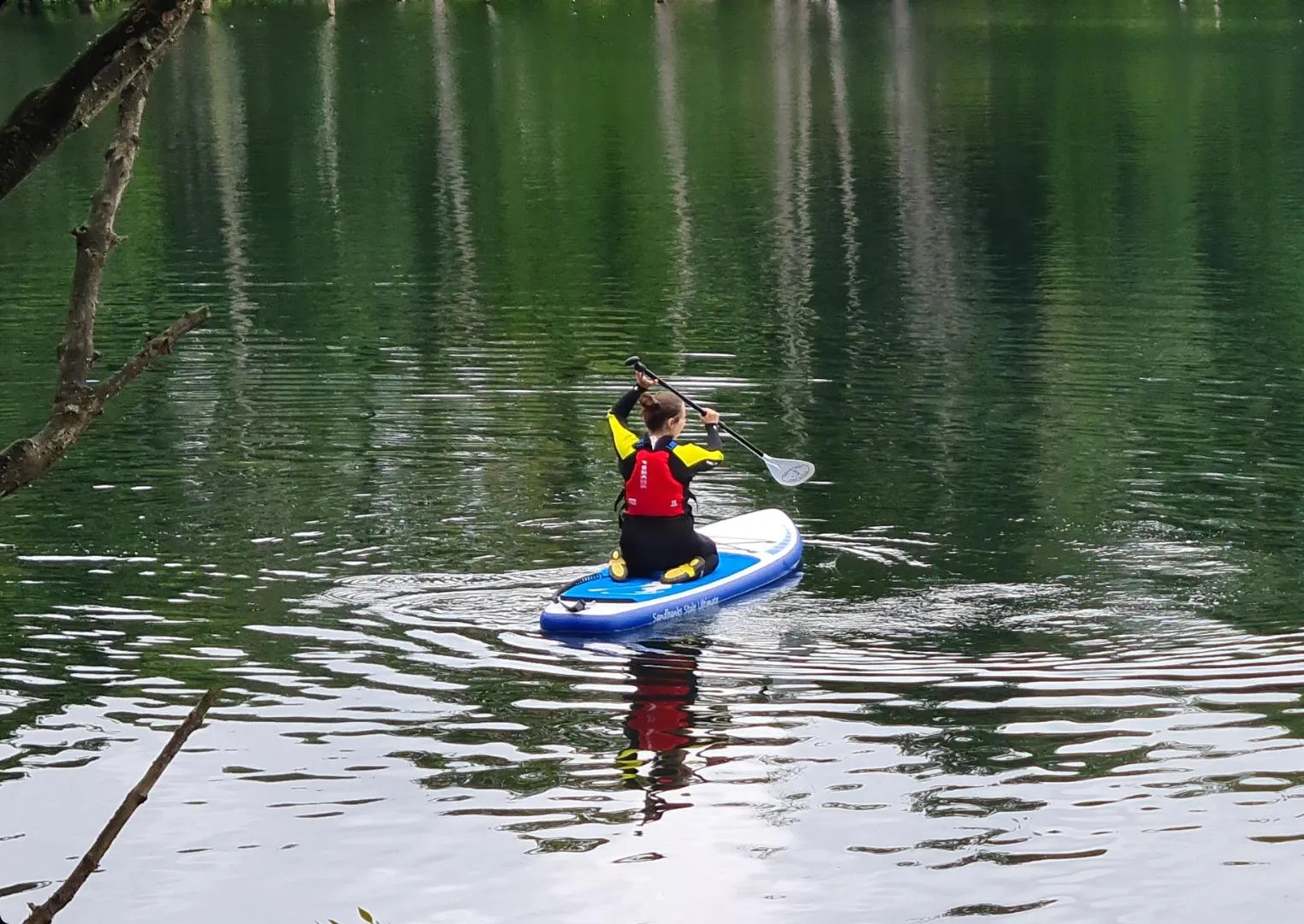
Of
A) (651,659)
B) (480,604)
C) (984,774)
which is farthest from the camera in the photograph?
(480,604)

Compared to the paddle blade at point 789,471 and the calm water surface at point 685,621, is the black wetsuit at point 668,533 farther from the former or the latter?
the paddle blade at point 789,471

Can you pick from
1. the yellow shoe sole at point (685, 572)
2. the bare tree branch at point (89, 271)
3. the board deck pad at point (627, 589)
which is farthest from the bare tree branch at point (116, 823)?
the yellow shoe sole at point (685, 572)

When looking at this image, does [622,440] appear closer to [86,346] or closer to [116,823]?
[86,346]

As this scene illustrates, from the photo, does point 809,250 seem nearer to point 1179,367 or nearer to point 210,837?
point 1179,367

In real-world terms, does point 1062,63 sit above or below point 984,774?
above

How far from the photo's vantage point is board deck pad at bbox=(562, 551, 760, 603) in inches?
491

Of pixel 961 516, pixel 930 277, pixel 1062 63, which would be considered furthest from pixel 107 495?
pixel 1062 63

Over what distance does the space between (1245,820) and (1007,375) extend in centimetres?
1344

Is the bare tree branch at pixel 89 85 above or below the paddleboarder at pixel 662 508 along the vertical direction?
above

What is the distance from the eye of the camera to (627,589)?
12688mm

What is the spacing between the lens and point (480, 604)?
1277cm

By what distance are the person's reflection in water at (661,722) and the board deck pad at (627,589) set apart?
0.52 m

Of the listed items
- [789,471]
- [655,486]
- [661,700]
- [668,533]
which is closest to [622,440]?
[655,486]

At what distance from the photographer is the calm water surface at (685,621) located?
8484mm
